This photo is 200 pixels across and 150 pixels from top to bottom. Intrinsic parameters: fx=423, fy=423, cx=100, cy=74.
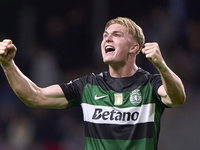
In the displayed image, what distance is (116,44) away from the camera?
393 cm

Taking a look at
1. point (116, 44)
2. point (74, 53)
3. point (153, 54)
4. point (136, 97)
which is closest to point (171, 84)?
point (153, 54)

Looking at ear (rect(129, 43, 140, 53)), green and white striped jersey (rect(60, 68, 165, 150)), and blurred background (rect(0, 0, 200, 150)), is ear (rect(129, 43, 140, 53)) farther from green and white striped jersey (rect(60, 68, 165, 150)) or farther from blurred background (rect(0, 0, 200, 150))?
blurred background (rect(0, 0, 200, 150))

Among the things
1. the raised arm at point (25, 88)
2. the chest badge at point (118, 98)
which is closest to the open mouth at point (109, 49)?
the chest badge at point (118, 98)

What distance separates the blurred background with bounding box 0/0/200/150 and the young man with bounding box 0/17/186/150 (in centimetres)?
232

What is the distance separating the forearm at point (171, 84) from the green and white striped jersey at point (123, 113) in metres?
0.26

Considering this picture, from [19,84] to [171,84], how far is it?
4.27ft

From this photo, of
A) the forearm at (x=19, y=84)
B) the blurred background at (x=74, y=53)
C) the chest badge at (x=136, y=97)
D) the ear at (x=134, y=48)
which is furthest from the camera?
the blurred background at (x=74, y=53)

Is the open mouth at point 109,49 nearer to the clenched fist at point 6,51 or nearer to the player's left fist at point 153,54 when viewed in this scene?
the player's left fist at point 153,54

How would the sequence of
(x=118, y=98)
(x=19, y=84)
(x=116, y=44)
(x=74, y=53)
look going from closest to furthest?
1. (x=19, y=84)
2. (x=118, y=98)
3. (x=116, y=44)
4. (x=74, y=53)

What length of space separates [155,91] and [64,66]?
3.56 metres

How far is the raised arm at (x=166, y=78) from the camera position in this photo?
10.8 feet

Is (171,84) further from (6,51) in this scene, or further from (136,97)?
(6,51)

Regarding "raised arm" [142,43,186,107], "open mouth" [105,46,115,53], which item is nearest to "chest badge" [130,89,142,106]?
"raised arm" [142,43,186,107]

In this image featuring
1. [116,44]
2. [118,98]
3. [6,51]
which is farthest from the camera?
[116,44]
